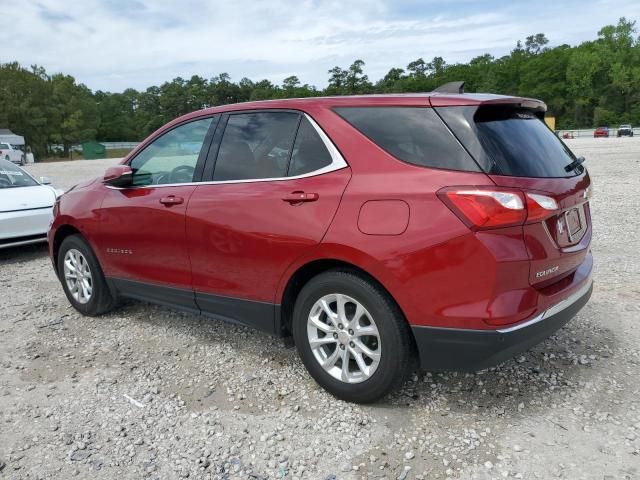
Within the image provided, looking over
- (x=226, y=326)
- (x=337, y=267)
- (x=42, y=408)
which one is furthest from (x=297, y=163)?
(x=42, y=408)

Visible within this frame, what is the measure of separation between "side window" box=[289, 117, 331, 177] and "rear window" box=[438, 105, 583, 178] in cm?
73

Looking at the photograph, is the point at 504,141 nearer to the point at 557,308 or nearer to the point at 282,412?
the point at 557,308

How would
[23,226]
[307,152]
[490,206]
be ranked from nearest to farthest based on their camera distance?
[490,206], [307,152], [23,226]

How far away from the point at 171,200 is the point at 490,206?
2307mm

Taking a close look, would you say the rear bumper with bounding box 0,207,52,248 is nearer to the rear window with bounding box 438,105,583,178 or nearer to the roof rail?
the roof rail

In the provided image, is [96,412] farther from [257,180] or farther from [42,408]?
[257,180]

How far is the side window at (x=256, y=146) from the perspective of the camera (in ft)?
11.2

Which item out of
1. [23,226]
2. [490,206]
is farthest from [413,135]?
[23,226]

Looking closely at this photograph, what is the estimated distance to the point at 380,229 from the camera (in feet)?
9.24

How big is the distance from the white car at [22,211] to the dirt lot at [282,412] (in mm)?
3175

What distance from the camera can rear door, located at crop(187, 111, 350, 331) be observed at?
313cm

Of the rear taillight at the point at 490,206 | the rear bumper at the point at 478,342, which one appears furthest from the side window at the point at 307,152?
the rear bumper at the point at 478,342

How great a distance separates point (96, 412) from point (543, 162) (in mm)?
2973

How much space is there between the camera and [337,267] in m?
3.09
